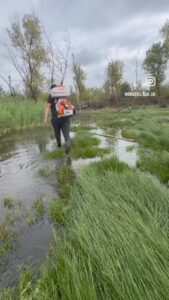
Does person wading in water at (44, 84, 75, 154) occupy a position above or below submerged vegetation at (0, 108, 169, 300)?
above

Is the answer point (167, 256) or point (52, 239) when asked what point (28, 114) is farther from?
point (167, 256)

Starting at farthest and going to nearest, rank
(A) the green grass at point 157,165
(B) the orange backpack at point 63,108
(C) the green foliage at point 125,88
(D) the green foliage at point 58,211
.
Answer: (C) the green foliage at point 125,88 < (B) the orange backpack at point 63,108 < (A) the green grass at point 157,165 < (D) the green foliage at point 58,211

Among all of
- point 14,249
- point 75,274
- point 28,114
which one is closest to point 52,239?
point 14,249

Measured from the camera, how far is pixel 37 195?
12.8 ft

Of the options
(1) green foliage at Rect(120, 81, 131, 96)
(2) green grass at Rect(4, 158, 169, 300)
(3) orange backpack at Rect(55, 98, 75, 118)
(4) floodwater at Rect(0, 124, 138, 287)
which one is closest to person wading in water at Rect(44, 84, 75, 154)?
(3) orange backpack at Rect(55, 98, 75, 118)

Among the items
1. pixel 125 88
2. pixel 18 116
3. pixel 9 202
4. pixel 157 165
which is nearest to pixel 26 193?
pixel 9 202

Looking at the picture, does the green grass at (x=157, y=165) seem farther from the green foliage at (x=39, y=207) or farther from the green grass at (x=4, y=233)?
the green grass at (x=4, y=233)

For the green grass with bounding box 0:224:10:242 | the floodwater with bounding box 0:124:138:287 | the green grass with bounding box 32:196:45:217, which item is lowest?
the floodwater with bounding box 0:124:138:287

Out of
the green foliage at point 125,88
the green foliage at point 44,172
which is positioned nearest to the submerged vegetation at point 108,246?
the green foliage at point 44,172

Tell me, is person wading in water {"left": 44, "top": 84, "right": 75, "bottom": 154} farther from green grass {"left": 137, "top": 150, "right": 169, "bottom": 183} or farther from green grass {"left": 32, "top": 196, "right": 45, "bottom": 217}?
green grass {"left": 32, "top": 196, "right": 45, "bottom": 217}

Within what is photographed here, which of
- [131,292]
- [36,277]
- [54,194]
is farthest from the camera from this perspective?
[54,194]

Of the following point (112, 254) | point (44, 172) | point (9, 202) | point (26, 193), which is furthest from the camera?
point (44, 172)

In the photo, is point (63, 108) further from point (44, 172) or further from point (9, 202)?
point (9, 202)

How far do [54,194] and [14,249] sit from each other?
1446 millimetres
